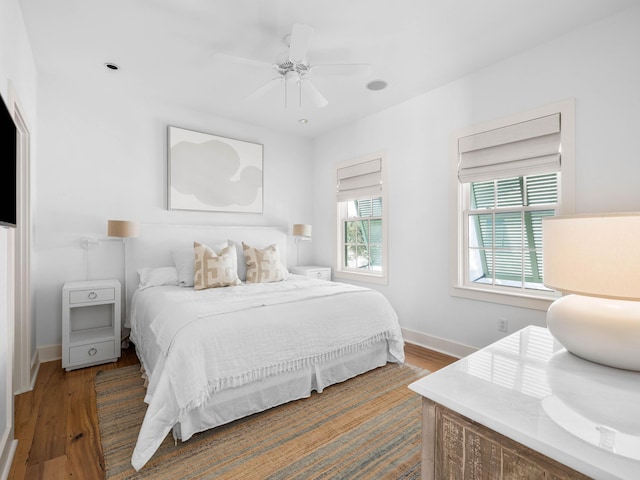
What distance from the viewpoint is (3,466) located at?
159 cm

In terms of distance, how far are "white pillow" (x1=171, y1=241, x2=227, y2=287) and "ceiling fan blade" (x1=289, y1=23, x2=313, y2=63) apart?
2090 millimetres

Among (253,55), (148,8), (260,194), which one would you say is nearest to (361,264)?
(260,194)

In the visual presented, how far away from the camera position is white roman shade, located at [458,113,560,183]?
8.38ft

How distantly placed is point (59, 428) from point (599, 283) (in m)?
2.86

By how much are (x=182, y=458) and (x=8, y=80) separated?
2.39 m

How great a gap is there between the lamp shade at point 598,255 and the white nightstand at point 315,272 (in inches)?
135

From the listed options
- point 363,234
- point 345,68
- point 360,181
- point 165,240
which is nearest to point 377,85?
point 345,68

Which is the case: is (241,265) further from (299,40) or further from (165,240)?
(299,40)

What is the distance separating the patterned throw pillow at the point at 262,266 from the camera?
3503mm

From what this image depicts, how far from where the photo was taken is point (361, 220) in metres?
4.32

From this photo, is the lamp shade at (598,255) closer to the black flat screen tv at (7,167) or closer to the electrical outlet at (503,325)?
the electrical outlet at (503,325)

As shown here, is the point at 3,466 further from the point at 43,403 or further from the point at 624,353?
the point at 624,353

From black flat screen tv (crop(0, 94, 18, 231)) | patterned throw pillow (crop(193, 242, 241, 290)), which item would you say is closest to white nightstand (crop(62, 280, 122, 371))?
patterned throw pillow (crop(193, 242, 241, 290))

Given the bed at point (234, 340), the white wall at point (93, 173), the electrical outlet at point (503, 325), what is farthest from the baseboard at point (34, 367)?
the electrical outlet at point (503, 325)
